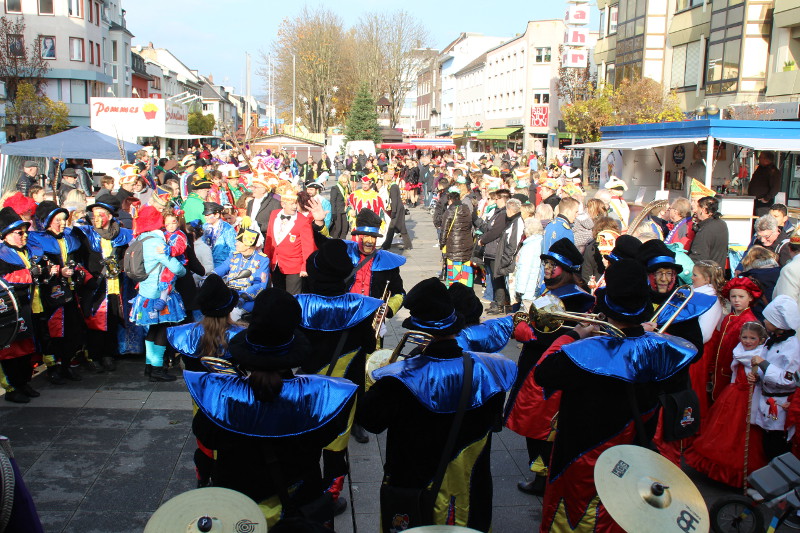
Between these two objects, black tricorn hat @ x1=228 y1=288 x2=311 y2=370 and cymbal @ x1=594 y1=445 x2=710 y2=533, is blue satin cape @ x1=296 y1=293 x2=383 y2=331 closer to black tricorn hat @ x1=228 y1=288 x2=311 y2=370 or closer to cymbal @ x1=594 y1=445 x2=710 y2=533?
black tricorn hat @ x1=228 y1=288 x2=311 y2=370

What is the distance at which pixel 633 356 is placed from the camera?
3.30m

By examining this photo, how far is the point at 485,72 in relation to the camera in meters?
66.0

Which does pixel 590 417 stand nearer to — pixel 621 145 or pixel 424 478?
pixel 424 478

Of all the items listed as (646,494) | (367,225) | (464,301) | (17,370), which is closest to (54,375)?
(17,370)

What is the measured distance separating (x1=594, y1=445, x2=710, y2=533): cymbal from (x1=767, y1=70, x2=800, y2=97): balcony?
847 inches

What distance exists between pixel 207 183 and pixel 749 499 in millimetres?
8131

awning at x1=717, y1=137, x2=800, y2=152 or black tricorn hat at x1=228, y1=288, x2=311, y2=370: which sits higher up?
awning at x1=717, y1=137, x2=800, y2=152

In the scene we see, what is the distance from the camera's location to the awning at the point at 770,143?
40.8 feet

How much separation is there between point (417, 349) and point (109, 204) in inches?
232

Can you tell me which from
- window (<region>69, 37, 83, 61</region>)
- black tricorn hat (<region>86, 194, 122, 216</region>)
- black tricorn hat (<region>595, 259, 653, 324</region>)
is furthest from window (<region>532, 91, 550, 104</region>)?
black tricorn hat (<region>595, 259, 653, 324</region>)

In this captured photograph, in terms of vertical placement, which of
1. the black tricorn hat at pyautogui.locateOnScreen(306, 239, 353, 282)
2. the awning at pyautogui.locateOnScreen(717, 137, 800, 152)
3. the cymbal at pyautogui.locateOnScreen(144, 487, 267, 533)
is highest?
the awning at pyautogui.locateOnScreen(717, 137, 800, 152)

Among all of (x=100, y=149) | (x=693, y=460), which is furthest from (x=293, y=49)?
(x=693, y=460)

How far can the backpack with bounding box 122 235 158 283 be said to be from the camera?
265 inches

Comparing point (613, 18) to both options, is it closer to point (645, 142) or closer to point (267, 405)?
point (645, 142)
